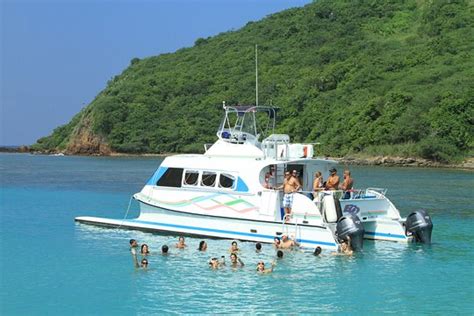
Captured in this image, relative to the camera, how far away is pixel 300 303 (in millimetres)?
16094

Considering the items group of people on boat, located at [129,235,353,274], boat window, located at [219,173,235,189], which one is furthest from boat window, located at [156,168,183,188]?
group of people on boat, located at [129,235,353,274]

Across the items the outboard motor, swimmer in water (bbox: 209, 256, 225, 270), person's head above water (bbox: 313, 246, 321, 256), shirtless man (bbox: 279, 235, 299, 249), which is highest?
the outboard motor

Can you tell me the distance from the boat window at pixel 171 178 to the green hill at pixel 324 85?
217ft

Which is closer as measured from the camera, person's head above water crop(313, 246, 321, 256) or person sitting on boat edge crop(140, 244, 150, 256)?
person's head above water crop(313, 246, 321, 256)

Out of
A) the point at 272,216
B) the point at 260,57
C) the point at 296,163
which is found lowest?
the point at 272,216

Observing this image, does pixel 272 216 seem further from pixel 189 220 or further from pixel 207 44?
pixel 207 44

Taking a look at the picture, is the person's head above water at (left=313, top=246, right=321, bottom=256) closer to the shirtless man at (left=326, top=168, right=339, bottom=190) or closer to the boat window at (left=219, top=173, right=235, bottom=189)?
the shirtless man at (left=326, top=168, right=339, bottom=190)

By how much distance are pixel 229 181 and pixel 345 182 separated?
4.13 metres

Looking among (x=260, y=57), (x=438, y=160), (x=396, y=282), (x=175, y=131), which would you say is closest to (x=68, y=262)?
(x=396, y=282)

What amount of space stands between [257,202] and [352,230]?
349 cm

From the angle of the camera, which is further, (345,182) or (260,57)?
(260,57)

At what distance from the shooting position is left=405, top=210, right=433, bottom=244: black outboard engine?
23.0 metres

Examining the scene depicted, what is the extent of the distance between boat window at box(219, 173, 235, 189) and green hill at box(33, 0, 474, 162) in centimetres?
6652

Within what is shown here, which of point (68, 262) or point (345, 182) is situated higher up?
point (345, 182)
